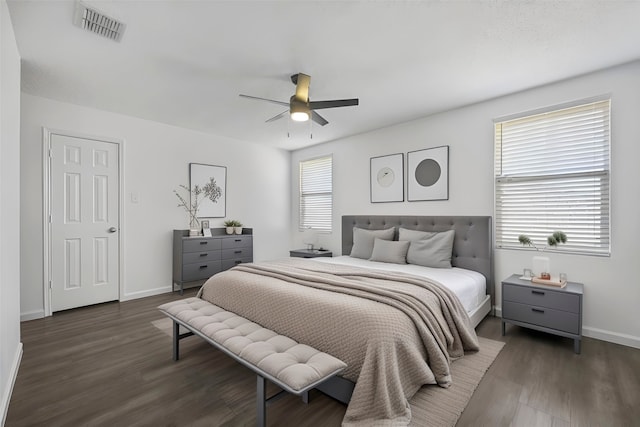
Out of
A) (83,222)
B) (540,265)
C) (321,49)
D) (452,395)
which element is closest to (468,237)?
(540,265)

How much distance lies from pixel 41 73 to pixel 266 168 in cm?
333

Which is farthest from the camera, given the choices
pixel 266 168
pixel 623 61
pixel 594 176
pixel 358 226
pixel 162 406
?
pixel 266 168

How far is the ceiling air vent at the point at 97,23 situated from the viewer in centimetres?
202

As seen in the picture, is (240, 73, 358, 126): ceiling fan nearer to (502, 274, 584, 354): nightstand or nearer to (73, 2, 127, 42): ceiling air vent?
(73, 2, 127, 42): ceiling air vent

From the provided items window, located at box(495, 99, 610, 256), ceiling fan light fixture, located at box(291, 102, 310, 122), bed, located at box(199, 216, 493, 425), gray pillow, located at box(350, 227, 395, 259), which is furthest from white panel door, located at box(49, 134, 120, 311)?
window, located at box(495, 99, 610, 256)

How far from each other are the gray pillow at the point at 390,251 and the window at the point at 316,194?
5.22 ft

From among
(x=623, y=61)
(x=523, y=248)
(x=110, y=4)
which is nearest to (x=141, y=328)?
(x=110, y=4)

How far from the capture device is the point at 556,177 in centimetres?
306

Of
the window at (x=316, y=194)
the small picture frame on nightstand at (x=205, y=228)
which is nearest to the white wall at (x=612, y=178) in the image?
the window at (x=316, y=194)

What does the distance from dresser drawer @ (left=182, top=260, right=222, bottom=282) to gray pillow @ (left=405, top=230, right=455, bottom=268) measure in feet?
9.48

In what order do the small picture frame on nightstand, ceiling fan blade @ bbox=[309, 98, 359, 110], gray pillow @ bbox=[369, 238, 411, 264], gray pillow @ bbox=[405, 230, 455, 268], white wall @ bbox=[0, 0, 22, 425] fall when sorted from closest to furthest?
white wall @ bbox=[0, 0, 22, 425], ceiling fan blade @ bbox=[309, 98, 359, 110], gray pillow @ bbox=[405, 230, 455, 268], gray pillow @ bbox=[369, 238, 411, 264], the small picture frame on nightstand

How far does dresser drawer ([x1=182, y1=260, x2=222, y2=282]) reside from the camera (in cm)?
432

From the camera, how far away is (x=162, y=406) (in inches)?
72.7

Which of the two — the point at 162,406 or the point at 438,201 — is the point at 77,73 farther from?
the point at 438,201
